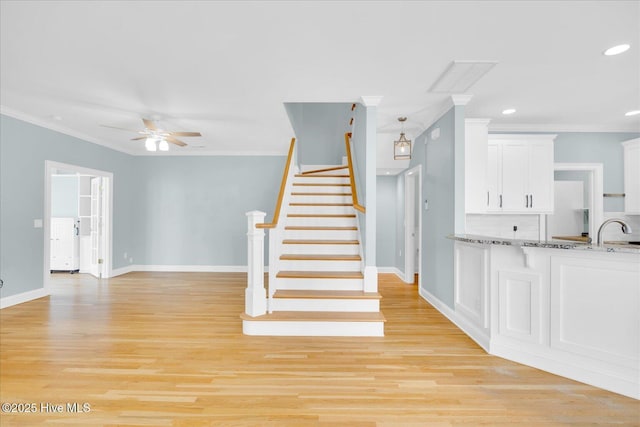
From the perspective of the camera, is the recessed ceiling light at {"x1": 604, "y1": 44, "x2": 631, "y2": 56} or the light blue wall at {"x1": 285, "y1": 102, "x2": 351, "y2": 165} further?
the light blue wall at {"x1": 285, "y1": 102, "x2": 351, "y2": 165}

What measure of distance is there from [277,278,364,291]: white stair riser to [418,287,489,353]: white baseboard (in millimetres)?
1155

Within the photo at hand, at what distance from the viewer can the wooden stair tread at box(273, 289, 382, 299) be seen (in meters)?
3.56

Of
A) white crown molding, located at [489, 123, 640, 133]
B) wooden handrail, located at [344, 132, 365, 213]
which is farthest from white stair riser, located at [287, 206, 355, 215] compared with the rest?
white crown molding, located at [489, 123, 640, 133]

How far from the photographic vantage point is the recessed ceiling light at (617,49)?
2.71 meters

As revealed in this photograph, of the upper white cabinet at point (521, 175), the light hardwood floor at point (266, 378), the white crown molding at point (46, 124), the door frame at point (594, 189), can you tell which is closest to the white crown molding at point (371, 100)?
the upper white cabinet at point (521, 175)

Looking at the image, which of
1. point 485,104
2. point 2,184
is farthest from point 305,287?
point 2,184

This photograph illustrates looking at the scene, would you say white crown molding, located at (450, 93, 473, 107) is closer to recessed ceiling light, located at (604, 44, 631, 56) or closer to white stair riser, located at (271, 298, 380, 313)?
recessed ceiling light, located at (604, 44, 631, 56)

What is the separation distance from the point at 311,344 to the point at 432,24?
2977 millimetres

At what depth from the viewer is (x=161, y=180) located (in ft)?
23.5

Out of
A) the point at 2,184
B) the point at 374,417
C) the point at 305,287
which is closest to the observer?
the point at 374,417

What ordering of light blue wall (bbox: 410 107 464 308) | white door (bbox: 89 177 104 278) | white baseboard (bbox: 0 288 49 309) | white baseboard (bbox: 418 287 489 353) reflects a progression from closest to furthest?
1. white baseboard (bbox: 418 287 489 353)
2. light blue wall (bbox: 410 107 464 308)
3. white baseboard (bbox: 0 288 49 309)
4. white door (bbox: 89 177 104 278)

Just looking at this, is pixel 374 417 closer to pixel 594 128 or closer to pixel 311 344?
pixel 311 344

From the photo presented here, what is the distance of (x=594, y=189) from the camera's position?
16.5 ft

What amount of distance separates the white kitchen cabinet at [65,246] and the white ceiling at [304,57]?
3.15 m
